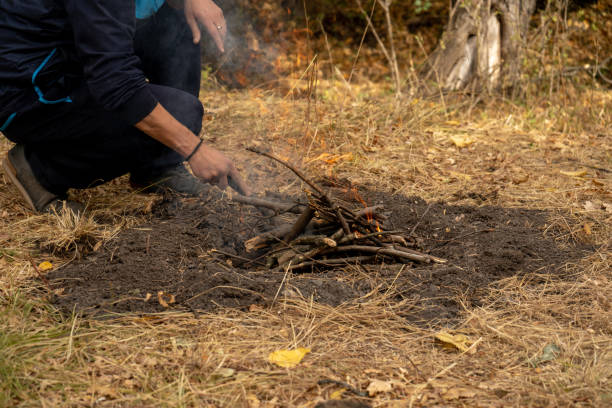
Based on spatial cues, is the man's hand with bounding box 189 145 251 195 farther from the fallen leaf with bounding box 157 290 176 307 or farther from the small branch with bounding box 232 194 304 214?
the fallen leaf with bounding box 157 290 176 307

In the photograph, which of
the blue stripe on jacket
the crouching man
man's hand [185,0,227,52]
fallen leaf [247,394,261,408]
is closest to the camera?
fallen leaf [247,394,261,408]

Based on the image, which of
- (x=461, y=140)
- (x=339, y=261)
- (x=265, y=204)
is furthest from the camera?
(x=461, y=140)

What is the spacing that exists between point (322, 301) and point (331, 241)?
0.30 m

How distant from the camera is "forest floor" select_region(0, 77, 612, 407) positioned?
164 centimetres

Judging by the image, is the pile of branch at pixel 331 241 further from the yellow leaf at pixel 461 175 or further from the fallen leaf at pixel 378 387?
the yellow leaf at pixel 461 175

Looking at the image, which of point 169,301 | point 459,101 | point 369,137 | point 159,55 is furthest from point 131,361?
point 459,101

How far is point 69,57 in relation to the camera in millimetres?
2434

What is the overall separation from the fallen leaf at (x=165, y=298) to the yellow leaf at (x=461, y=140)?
2867 millimetres

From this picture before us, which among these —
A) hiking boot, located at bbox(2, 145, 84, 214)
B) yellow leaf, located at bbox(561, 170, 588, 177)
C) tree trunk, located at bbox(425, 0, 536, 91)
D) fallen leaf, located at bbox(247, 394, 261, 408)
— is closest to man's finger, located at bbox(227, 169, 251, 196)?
hiking boot, located at bbox(2, 145, 84, 214)

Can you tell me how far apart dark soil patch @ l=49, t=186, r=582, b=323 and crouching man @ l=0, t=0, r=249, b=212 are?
0.29 metres

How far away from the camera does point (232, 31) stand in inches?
215

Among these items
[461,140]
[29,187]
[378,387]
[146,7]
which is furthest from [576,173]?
[29,187]

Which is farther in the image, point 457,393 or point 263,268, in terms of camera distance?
point 263,268

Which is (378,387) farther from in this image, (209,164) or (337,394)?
(209,164)
